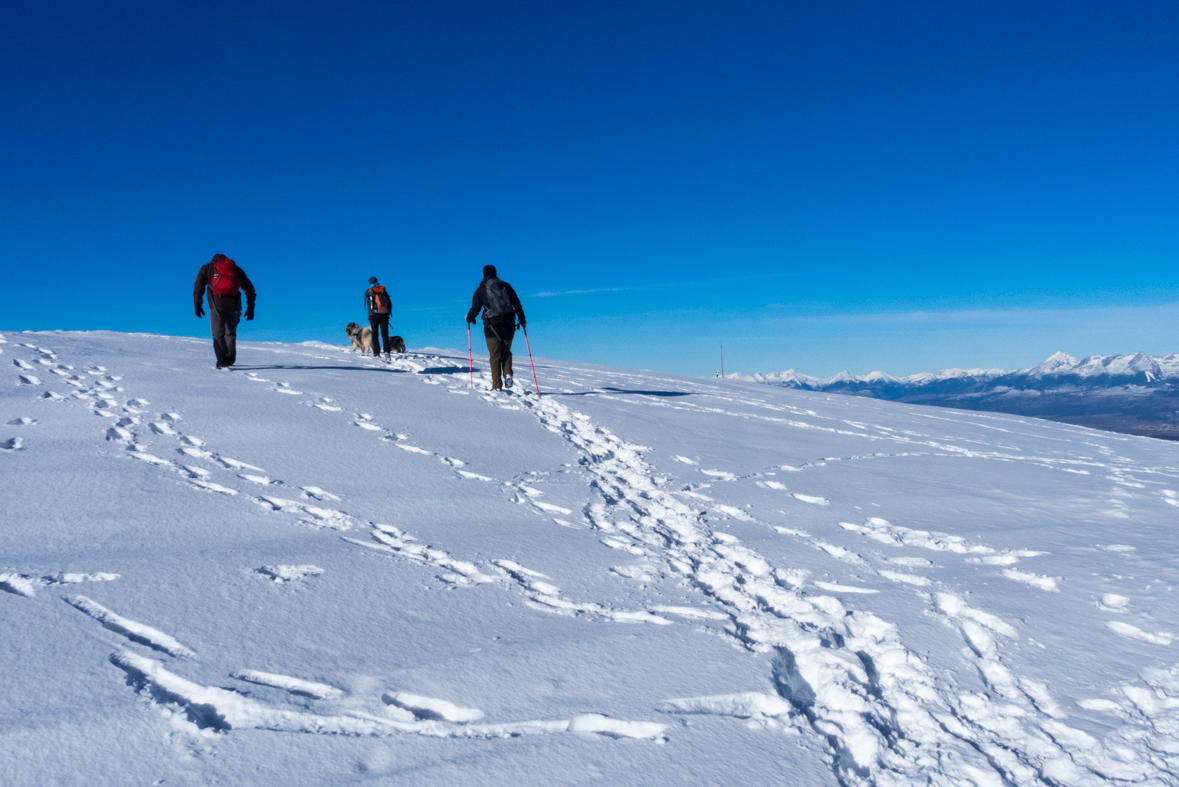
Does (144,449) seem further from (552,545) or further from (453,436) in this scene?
(552,545)

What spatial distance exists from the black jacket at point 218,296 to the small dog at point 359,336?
5.73m

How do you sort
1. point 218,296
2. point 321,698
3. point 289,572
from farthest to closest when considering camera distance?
1. point 218,296
2. point 289,572
3. point 321,698

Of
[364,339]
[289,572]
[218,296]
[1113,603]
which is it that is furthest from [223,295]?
[1113,603]

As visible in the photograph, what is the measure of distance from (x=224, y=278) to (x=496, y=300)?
434cm

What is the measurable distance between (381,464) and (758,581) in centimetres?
362

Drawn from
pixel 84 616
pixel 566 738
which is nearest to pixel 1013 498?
pixel 566 738

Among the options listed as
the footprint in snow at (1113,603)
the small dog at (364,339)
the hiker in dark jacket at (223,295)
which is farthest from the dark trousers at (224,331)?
the footprint in snow at (1113,603)

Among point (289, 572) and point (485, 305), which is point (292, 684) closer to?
point (289, 572)

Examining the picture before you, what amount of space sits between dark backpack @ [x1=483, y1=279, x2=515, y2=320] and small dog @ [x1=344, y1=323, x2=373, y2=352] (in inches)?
269

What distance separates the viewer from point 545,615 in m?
3.24

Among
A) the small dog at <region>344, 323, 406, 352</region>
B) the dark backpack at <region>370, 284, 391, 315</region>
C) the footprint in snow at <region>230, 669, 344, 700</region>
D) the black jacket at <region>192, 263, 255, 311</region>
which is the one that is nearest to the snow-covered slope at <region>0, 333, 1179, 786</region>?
the footprint in snow at <region>230, 669, 344, 700</region>

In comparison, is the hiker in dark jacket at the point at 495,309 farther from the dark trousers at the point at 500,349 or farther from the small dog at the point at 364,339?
the small dog at the point at 364,339

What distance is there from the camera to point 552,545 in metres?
4.30

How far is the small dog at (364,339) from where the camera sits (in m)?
16.8
